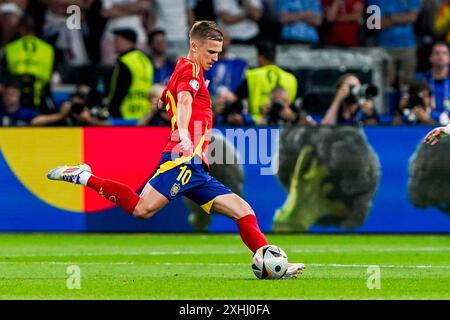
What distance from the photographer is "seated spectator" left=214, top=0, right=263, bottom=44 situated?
860 inches

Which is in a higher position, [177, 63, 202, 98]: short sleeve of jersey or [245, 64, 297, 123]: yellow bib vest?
[177, 63, 202, 98]: short sleeve of jersey

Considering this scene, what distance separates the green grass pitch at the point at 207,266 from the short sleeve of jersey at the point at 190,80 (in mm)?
1651

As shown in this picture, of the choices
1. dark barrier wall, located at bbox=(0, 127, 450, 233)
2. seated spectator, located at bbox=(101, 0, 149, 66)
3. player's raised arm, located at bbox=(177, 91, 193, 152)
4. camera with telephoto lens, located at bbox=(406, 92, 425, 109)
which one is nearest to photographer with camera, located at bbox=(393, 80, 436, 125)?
camera with telephoto lens, located at bbox=(406, 92, 425, 109)

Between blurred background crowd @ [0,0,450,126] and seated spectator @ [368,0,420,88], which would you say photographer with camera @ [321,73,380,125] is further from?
seated spectator @ [368,0,420,88]

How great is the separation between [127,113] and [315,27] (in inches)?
154

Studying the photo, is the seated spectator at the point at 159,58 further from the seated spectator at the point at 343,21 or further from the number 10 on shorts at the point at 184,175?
the number 10 on shorts at the point at 184,175

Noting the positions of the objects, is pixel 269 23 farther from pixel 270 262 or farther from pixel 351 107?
pixel 270 262

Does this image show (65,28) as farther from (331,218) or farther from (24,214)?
(331,218)

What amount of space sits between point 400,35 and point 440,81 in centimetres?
333

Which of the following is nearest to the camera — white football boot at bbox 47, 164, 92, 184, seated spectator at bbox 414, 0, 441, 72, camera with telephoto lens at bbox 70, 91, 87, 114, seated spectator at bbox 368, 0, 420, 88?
white football boot at bbox 47, 164, 92, 184

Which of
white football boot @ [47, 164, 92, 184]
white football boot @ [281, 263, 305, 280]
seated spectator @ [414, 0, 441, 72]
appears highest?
seated spectator @ [414, 0, 441, 72]

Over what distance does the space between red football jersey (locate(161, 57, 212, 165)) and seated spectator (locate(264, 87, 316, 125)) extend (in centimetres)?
613

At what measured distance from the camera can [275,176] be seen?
17.8 meters
